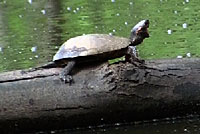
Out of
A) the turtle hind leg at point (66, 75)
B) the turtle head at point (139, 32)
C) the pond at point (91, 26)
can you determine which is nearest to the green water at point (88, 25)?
the pond at point (91, 26)

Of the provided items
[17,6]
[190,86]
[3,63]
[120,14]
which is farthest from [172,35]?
[17,6]

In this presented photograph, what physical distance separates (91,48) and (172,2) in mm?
9452

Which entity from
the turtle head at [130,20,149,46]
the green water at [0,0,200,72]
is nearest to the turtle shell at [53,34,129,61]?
the turtle head at [130,20,149,46]

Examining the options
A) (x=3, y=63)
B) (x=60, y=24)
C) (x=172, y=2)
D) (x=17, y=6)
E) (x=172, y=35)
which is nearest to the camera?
(x=3, y=63)

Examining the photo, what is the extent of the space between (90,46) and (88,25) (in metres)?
6.21

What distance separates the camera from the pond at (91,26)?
7602 mm

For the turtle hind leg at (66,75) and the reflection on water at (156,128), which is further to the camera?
the turtle hind leg at (66,75)

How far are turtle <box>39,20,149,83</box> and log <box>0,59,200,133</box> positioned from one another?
0.07 m

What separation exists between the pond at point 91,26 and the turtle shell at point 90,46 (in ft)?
2.11

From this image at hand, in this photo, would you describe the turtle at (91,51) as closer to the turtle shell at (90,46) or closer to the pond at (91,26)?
the turtle shell at (90,46)

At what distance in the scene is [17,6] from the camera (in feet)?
52.9

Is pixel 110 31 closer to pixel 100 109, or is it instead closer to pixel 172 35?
pixel 172 35

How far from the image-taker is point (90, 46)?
441cm

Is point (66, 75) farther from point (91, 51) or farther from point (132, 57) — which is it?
point (132, 57)
